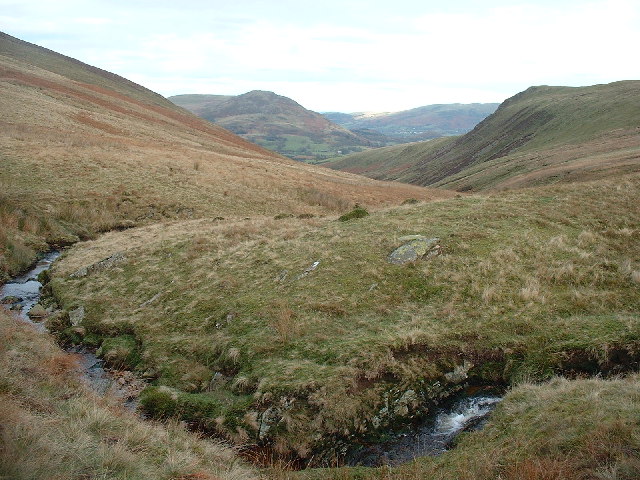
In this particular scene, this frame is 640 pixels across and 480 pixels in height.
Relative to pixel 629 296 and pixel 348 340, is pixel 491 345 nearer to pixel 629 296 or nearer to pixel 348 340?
pixel 348 340

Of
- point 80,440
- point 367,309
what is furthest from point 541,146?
point 80,440

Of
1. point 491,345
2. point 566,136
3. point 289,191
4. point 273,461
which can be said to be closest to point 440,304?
point 491,345

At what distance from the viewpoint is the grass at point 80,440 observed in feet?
20.9

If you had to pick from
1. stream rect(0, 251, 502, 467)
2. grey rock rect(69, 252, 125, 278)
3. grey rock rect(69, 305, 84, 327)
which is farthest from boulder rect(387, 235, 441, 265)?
grey rock rect(69, 252, 125, 278)

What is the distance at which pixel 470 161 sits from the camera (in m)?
136

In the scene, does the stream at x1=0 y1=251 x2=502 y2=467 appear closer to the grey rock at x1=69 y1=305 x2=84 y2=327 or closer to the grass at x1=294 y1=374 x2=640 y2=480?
the grass at x1=294 y1=374 x2=640 y2=480

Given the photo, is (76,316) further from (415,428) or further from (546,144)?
(546,144)

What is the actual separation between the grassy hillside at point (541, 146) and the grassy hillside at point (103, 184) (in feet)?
71.0

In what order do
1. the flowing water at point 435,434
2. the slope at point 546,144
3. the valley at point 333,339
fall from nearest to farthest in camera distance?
the valley at point 333,339 < the flowing water at point 435,434 < the slope at point 546,144

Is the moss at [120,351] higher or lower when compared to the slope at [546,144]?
lower

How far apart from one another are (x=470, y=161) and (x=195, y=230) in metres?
125

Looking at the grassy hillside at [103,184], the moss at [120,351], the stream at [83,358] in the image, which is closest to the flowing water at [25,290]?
the stream at [83,358]

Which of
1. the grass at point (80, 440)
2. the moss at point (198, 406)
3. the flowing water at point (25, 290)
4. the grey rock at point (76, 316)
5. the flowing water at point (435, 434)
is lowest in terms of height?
the flowing water at point (25, 290)

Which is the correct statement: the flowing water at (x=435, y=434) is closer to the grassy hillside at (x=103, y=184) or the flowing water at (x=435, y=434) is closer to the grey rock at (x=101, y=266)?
the grey rock at (x=101, y=266)
